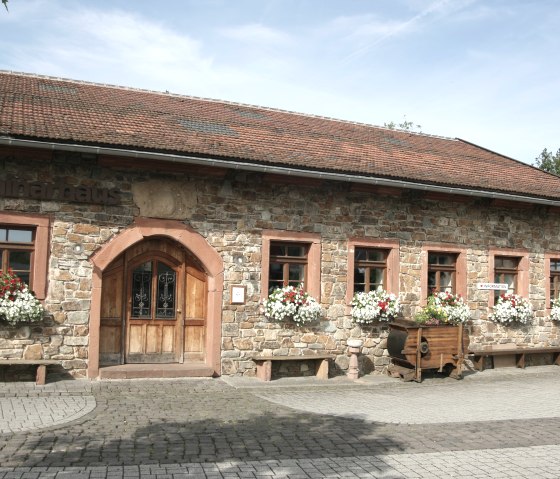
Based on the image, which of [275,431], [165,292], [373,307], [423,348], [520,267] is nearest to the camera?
[275,431]

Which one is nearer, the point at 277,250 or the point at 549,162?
the point at 277,250

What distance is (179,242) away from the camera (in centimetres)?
1023

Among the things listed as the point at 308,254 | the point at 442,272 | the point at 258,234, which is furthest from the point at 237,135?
the point at 442,272

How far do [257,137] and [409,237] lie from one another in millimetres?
A: 3326

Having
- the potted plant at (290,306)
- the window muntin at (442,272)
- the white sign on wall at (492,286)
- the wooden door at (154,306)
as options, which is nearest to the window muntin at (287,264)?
the potted plant at (290,306)

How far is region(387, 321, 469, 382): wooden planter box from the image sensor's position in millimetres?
10914

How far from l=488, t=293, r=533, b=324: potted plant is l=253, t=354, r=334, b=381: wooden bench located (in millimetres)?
3810

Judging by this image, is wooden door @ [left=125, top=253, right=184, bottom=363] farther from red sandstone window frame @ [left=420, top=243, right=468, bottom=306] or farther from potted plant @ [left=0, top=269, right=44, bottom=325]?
red sandstone window frame @ [left=420, top=243, right=468, bottom=306]

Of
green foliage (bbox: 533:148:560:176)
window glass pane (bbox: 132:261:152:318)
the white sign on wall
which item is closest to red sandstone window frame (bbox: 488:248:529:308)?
the white sign on wall

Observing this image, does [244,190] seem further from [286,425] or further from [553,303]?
[553,303]

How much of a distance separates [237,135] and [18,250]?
4.23 m

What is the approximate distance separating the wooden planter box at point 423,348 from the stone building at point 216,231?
1.59 ft

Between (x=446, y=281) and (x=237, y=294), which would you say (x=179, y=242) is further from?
(x=446, y=281)

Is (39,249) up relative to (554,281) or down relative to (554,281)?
up
